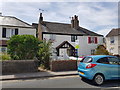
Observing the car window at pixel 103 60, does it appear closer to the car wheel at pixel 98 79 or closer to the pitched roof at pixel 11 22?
the car wheel at pixel 98 79

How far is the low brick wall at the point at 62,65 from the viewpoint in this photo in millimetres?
11078

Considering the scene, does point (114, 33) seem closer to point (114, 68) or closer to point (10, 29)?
point (10, 29)

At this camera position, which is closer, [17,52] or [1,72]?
[1,72]

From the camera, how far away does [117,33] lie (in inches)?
1150

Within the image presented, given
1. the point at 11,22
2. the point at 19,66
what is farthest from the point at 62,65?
the point at 11,22

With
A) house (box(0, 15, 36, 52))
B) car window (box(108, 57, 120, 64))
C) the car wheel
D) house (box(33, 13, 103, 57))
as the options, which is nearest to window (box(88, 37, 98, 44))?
house (box(33, 13, 103, 57))

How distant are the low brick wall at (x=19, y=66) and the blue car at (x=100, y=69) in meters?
4.91

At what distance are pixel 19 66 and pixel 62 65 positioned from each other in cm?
373

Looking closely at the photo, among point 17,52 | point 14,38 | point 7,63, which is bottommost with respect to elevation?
point 7,63

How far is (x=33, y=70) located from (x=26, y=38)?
9.27 feet

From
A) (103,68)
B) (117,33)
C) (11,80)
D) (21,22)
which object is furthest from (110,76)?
(117,33)

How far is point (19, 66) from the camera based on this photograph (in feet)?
33.7

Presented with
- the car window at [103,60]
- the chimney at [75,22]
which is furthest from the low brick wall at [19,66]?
the chimney at [75,22]

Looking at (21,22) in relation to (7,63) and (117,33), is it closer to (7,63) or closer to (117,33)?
(7,63)
